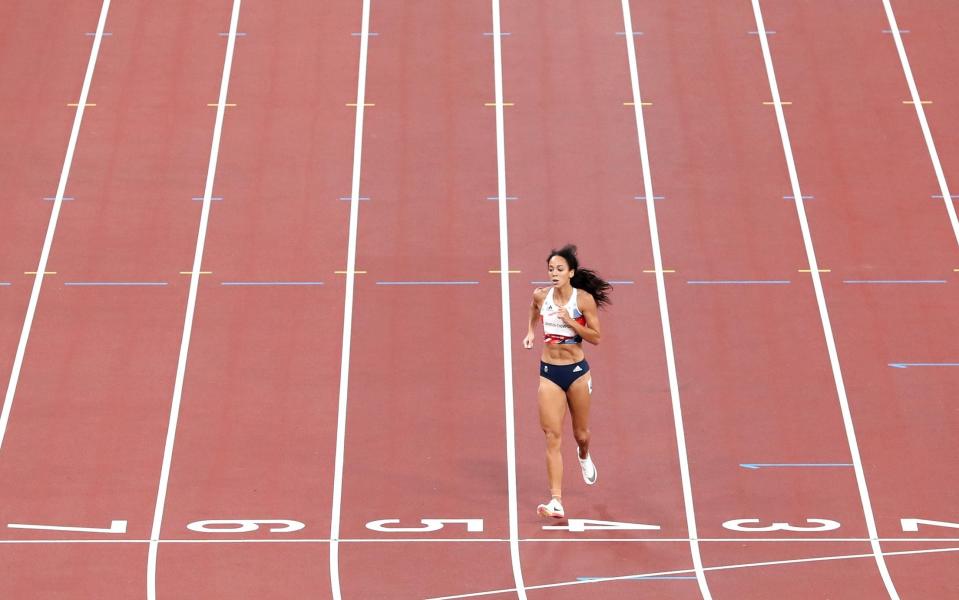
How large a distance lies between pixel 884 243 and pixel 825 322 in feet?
4.48

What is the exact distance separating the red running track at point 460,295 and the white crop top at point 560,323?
1.37m

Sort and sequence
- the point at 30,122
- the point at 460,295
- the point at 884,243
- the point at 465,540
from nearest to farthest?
the point at 465,540 < the point at 460,295 < the point at 884,243 < the point at 30,122

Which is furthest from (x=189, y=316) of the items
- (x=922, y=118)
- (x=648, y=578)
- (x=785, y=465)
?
(x=922, y=118)

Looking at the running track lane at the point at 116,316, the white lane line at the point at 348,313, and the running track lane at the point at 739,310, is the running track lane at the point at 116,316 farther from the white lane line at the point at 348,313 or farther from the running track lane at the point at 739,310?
the running track lane at the point at 739,310

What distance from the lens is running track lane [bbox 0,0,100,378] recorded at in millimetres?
13570

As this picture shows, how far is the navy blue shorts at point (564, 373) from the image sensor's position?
1065 cm

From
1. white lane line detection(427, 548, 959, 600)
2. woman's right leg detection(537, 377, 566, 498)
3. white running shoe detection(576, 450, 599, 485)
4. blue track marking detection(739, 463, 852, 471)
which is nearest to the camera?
white lane line detection(427, 548, 959, 600)

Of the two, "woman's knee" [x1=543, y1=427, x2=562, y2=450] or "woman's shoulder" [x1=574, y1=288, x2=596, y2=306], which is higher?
"woman's shoulder" [x1=574, y1=288, x2=596, y2=306]

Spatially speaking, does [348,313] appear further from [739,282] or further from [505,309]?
[739,282]

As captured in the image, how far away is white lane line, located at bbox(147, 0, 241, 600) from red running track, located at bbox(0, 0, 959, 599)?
70 millimetres

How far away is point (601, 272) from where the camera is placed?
13.8 meters

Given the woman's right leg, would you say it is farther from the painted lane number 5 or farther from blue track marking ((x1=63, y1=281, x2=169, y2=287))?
blue track marking ((x1=63, y1=281, x2=169, y2=287))

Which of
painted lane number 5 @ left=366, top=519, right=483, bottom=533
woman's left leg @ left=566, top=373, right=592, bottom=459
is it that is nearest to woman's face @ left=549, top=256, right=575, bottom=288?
woman's left leg @ left=566, top=373, right=592, bottom=459

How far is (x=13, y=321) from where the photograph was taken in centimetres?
1309
